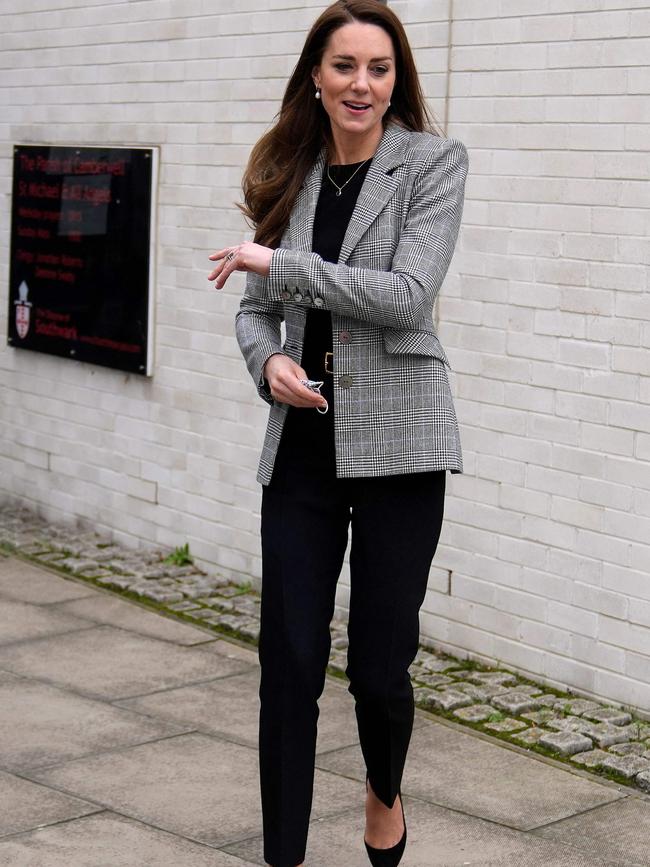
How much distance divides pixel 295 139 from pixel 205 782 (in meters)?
2.02

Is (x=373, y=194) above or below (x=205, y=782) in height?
above

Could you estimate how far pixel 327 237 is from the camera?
11.5ft

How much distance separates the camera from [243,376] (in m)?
6.76

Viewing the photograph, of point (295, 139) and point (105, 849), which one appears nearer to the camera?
point (295, 139)

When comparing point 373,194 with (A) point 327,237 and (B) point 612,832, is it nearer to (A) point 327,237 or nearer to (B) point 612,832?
(A) point 327,237

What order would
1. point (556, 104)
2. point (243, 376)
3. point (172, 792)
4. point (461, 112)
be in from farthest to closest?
point (243, 376), point (461, 112), point (556, 104), point (172, 792)

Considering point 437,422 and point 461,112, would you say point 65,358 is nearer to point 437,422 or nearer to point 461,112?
point 461,112

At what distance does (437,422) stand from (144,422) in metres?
4.17

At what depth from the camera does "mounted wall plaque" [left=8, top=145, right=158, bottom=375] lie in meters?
7.34

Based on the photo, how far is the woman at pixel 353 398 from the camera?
3.42m

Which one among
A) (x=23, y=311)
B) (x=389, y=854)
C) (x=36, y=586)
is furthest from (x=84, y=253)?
(x=389, y=854)

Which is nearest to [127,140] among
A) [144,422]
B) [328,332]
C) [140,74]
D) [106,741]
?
[140,74]

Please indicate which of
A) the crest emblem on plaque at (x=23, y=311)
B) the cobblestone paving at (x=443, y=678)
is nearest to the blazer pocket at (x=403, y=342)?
the cobblestone paving at (x=443, y=678)

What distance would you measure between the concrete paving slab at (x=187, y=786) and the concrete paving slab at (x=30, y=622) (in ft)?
4.71
